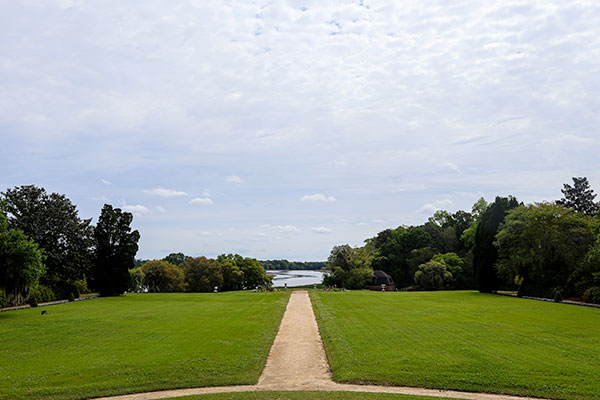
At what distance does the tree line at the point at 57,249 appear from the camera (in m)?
26.6

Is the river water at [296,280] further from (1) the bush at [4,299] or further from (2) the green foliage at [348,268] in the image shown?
(1) the bush at [4,299]

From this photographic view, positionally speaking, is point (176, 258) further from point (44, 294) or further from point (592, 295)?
point (592, 295)

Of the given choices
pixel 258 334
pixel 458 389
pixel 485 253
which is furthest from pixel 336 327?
pixel 485 253

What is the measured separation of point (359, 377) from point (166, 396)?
4864 millimetres

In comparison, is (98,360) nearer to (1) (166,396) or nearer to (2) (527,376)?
(1) (166,396)

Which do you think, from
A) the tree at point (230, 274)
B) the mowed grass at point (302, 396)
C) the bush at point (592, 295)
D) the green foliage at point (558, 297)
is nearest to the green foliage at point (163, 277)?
the tree at point (230, 274)

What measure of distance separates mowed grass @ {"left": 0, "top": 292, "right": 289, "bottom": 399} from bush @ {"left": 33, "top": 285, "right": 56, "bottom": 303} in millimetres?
13232

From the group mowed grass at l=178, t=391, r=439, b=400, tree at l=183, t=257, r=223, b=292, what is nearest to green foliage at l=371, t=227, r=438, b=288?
tree at l=183, t=257, r=223, b=292

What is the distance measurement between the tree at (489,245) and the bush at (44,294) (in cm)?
4105

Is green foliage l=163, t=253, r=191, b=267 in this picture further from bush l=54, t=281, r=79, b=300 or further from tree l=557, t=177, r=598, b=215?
tree l=557, t=177, r=598, b=215

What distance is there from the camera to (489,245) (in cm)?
4488

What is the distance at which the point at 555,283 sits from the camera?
35594mm

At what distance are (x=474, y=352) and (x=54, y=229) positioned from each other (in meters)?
38.2

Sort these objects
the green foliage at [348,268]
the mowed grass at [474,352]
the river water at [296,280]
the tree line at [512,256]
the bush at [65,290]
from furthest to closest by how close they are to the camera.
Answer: the river water at [296,280] → the green foliage at [348,268] → the bush at [65,290] → the tree line at [512,256] → the mowed grass at [474,352]
